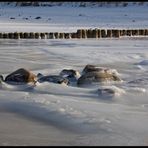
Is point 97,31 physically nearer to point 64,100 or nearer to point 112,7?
point 64,100

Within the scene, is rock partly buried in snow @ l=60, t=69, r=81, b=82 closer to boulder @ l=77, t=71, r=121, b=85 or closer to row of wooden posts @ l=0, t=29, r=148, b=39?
boulder @ l=77, t=71, r=121, b=85

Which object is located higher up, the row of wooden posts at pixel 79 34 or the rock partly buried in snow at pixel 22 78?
the rock partly buried in snow at pixel 22 78

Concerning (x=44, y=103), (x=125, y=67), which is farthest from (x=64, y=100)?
(x=125, y=67)

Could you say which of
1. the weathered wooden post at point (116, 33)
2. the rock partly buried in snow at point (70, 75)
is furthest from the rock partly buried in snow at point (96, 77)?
the weathered wooden post at point (116, 33)

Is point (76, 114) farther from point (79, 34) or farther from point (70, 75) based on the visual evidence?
point (79, 34)

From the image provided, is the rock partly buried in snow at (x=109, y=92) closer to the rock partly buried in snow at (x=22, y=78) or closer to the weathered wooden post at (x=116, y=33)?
the rock partly buried in snow at (x=22, y=78)

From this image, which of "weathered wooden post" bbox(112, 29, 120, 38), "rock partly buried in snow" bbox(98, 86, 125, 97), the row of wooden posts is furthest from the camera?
"weathered wooden post" bbox(112, 29, 120, 38)

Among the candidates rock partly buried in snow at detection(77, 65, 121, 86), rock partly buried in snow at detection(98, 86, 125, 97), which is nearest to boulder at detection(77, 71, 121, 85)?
rock partly buried in snow at detection(77, 65, 121, 86)

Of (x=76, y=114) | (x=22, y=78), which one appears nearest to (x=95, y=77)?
(x=22, y=78)

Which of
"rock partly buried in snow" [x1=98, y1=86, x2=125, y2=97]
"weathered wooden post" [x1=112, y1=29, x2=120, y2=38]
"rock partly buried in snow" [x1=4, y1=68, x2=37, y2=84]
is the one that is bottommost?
"weathered wooden post" [x1=112, y1=29, x2=120, y2=38]

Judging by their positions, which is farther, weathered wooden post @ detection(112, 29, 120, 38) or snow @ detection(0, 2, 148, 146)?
weathered wooden post @ detection(112, 29, 120, 38)

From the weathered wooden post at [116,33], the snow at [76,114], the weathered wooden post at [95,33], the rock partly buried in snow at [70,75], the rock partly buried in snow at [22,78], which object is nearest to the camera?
the snow at [76,114]

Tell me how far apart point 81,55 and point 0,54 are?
5.85 feet

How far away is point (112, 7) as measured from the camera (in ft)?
117
